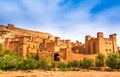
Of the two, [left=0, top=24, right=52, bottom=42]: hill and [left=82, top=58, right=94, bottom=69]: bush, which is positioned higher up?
[left=0, top=24, right=52, bottom=42]: hill

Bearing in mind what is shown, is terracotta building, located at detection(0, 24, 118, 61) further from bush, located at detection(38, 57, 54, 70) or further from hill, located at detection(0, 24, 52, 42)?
hill, located at detection(0, 24, 52, 42)

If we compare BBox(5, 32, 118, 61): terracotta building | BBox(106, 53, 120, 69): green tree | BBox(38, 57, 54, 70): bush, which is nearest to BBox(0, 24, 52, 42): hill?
BBox(5, 32, 118, 61): terracotta building

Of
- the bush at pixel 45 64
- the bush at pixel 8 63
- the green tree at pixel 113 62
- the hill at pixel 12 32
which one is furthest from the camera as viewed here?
the hill at pixel 12 32

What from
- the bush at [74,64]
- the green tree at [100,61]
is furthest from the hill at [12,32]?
the green tree at [100,61]

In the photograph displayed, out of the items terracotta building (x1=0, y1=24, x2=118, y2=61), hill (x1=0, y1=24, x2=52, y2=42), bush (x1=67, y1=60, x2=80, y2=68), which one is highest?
hill (x1=0, y1=24, x2=52, y2=42)

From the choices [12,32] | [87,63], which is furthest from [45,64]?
[12,32]

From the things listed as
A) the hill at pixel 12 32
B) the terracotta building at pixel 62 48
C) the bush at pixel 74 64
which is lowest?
the bush at pixel 74 64

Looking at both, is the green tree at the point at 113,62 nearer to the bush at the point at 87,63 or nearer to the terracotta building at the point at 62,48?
the bush at the point at 87,63

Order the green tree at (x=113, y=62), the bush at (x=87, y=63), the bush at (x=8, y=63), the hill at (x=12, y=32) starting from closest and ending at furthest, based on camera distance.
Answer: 1. the green tree at (x=113, y=62)
2. the bush at (x=8, y=63)
3. the bush at (x=87, y=63)
4. the hill at (x=12, y=32)

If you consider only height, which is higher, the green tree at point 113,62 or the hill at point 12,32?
the hill at point 12,32

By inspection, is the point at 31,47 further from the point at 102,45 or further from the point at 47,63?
the point at 102,45

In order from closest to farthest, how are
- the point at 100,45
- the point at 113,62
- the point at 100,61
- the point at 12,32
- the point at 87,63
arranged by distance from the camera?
the point at 113,62 → the point at 87,63 → the point at 100,61 → the point at 100,45 → the point at 12,32

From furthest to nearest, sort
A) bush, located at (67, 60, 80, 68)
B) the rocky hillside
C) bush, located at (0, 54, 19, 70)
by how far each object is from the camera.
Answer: the rocky hillside, bush, located at (67, 60, 80, 68), bush, located at (0, 54, 19, 70)

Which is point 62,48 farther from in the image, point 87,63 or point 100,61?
point 100,61
